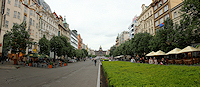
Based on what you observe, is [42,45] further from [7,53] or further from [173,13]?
[173,13]

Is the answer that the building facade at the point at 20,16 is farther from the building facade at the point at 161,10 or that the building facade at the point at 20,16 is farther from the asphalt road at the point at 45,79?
the building facade at the point at 161,10

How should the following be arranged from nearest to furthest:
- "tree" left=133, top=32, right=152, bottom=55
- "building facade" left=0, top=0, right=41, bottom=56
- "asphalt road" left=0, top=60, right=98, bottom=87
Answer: "asphalt road" left=0, top=60, right=98, bottom=87 < "building facade" left=0, top=0, right=41, bottom=56 < "tree" left=133, top=32, right=152, bottom=55

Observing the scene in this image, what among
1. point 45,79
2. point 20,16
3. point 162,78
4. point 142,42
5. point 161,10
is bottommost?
point 45,79

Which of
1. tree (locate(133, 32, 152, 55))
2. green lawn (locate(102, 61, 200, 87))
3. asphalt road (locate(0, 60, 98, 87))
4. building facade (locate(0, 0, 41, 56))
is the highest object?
A: building facade (locate(0, 0, 41, 56))

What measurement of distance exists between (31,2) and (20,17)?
8.06 meters

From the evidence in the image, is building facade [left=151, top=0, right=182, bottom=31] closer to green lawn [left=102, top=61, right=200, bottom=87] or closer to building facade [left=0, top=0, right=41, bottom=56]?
green lawn [left=102, top=61, right=200, bottom=87]

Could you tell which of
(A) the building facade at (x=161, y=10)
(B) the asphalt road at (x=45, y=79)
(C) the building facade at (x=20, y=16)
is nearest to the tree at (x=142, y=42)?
(A) the building facade at (x=161, y=10)

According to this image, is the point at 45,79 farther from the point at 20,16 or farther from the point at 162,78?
the point at 20,16

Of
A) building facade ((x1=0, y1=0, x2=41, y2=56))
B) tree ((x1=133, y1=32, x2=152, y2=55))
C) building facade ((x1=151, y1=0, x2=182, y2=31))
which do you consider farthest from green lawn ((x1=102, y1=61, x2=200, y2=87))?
building facade ((x1=151, y1=0, x2=182, y2=31))

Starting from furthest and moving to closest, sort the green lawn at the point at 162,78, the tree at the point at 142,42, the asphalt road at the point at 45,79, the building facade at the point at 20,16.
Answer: the tree at the point at 142,42
the building facade at the point at 20,16
the asphalt road at the point at 45,79
the green lawn at the point at 162,78

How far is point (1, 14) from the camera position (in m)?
26.2

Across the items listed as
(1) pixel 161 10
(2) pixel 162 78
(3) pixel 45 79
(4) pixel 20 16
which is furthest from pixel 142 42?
(4) pixel 20 16

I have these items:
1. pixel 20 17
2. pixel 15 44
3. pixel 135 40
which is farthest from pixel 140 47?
pixel 20 17

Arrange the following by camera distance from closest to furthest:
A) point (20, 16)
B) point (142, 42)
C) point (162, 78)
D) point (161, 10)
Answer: point (162, 78) < point (20, 16) < point (142, 42) < point (161, 10)
